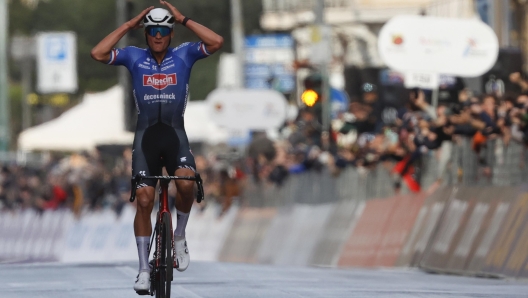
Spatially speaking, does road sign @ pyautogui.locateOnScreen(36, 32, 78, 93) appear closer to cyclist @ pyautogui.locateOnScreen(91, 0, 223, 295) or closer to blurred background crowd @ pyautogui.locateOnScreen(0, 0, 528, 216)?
blurred background crowd @ pyautogui.locateOnScreen(0, 0, 528, 216)

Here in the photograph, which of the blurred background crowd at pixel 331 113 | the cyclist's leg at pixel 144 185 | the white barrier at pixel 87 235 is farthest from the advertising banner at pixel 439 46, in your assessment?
the white barrier at pixel 87 235

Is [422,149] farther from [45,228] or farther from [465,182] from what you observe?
[45,228]

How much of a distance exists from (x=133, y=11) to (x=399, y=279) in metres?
12.8

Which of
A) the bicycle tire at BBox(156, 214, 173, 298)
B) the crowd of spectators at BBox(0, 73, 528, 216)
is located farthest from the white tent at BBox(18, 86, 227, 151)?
the bicycle tire at BBox(156, 214, 173, 298)

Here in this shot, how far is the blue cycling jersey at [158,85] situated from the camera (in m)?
12.2

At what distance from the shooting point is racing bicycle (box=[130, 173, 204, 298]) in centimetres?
1159

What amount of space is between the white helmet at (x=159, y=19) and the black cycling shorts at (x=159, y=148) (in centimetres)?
77

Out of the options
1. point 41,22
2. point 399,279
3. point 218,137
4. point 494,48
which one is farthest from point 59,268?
point 41,22

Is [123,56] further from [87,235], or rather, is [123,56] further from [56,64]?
[56,64]

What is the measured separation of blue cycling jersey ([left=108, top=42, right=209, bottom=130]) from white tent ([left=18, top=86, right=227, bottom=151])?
126ft

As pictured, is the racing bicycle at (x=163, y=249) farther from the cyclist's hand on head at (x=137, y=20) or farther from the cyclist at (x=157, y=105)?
the cyclist's hand on head at (x=137, y=20)

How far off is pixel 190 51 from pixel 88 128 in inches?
1602

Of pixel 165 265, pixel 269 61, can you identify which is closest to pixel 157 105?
pixel 165 265

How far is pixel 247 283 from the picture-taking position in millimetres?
14055
